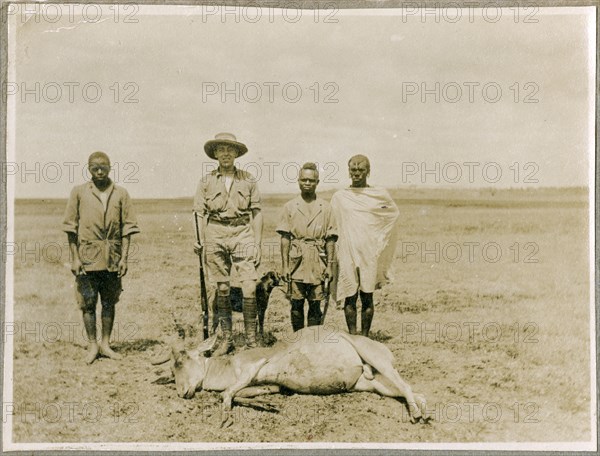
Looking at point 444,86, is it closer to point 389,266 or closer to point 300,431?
point 389,266

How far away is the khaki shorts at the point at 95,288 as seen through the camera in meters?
4.64

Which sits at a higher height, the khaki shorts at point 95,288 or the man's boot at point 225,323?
the khaki shorts at point 95,288

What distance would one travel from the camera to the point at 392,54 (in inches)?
186

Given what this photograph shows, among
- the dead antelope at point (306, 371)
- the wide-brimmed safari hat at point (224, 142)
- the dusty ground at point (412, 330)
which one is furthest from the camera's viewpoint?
the wide-brimmed safari hat at point (224, 142)

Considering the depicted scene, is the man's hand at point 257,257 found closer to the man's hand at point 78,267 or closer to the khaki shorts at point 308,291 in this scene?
the khaki shorts at point 308,291

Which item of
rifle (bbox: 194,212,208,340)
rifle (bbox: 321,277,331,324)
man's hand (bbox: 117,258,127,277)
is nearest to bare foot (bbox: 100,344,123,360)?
man's hand (bbox: 117,258,127,277)

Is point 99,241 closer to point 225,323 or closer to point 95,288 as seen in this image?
point 95,288

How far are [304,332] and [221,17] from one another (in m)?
2.64

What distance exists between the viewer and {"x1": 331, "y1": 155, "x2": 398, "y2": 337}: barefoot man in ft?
15.3

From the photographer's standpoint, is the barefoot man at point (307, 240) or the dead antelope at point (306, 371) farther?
the barefoot man at point (307, 240)

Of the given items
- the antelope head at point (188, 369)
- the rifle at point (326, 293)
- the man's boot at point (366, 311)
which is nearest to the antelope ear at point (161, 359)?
the antelope head at point (188, 369)

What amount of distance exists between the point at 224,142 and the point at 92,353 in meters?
2.00

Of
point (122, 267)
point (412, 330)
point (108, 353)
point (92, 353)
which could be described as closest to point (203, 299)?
point (122, 267)

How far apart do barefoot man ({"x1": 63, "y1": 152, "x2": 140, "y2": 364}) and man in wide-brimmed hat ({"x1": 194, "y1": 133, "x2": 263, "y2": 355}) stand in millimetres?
612
